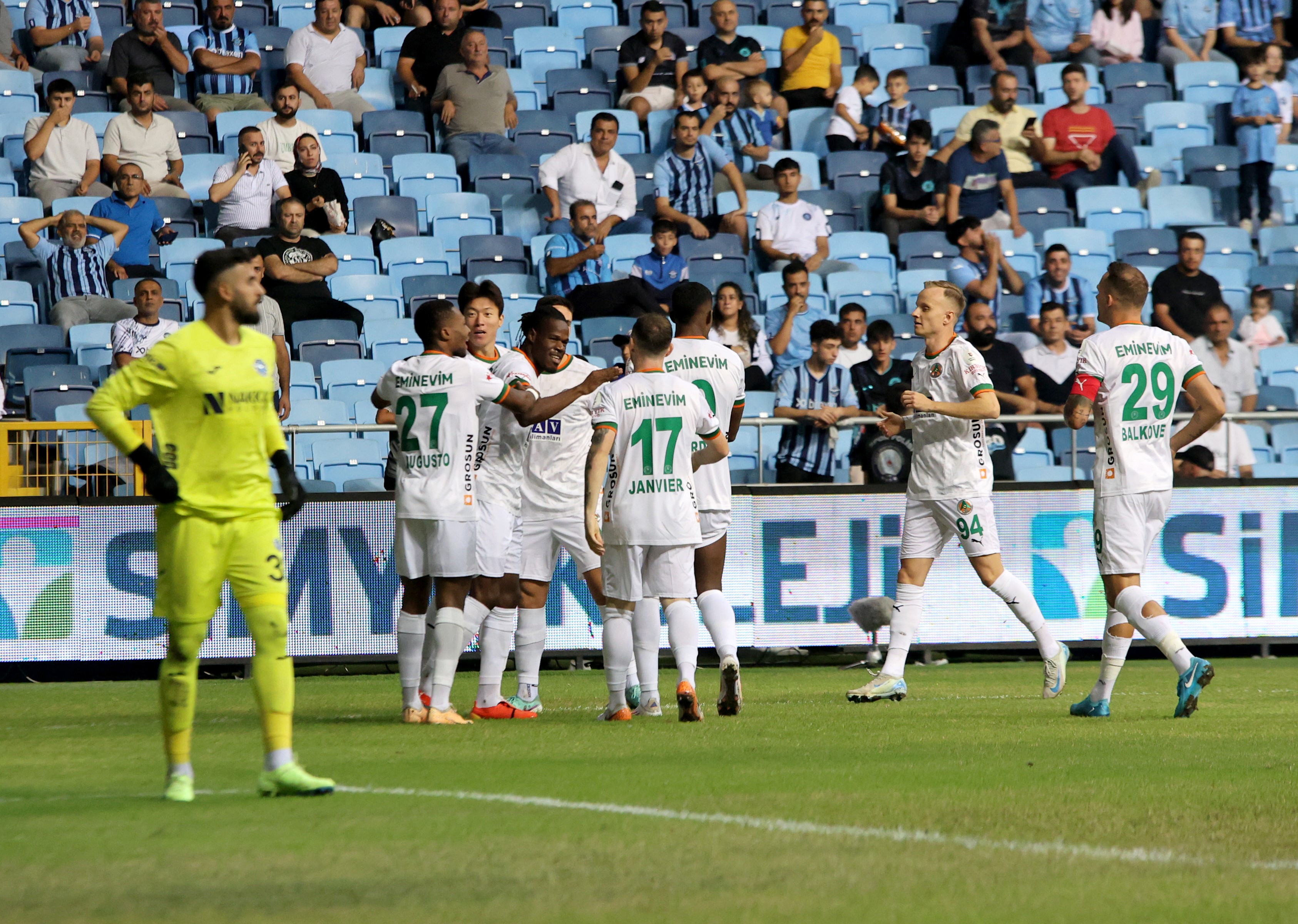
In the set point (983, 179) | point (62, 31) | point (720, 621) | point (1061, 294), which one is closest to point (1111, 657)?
point (720, 621)

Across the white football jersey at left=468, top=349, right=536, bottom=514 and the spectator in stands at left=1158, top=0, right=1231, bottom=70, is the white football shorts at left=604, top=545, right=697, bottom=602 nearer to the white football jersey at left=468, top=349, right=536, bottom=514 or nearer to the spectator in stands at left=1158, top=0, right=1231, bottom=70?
the white football jersey at left=468, top=349, right=536, bottom=514

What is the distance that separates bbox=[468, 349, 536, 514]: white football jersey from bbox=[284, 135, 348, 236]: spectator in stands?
7326mm

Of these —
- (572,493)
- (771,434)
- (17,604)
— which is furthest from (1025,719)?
(17,604)

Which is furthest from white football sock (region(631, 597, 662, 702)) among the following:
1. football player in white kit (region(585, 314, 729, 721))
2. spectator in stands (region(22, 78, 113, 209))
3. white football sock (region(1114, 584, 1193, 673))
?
spectator in stands (region(22, 78, 113, 209))

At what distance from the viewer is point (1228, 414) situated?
46.2ft

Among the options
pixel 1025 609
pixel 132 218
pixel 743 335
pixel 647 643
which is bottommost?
pixel 1025 609

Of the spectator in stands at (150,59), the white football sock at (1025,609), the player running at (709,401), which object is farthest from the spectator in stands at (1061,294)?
the spectator in stands at (150,59)

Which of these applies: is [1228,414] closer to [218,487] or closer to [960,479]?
[960,479]

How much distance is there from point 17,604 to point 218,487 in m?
7.80

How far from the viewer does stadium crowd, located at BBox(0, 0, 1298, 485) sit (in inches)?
579

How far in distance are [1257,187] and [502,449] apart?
1265 centimetres

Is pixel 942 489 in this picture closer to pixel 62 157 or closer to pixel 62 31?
pixel 62 157

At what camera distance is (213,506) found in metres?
5.73

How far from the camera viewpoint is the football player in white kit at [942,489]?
944 centimetres
